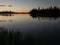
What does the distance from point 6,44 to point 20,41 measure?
70cm

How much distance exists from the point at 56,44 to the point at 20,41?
57.8 inches

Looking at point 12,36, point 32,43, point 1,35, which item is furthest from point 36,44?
point 1,35

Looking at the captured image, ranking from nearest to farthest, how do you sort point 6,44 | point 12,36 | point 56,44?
point 6,44 < point 56,44 < point 12,36

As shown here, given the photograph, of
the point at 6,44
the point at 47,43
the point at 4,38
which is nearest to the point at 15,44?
the point at 6,44

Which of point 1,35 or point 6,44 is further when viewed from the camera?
point 1,35

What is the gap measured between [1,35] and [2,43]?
107 centimetres

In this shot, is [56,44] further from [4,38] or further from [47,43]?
[4,38]

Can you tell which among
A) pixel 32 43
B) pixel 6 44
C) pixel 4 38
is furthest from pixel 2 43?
pixel 32 43

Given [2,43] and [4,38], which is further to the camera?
[4,38]

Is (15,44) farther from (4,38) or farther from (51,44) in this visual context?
(51,44)

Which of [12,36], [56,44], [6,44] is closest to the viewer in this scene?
[6,44]

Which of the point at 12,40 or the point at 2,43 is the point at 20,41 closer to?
the point at 12,40

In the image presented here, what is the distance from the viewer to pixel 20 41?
726cm

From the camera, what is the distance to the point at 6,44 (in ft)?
22.3
